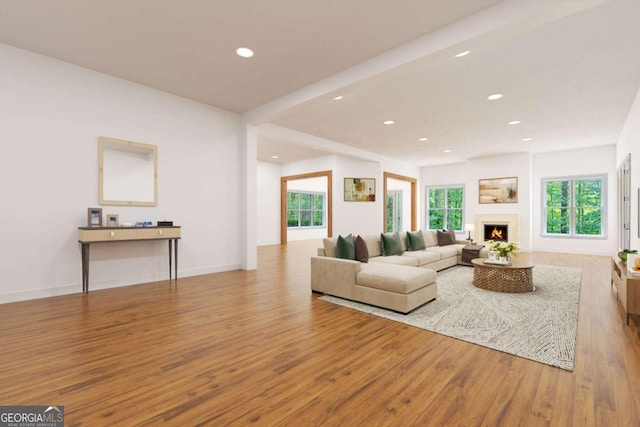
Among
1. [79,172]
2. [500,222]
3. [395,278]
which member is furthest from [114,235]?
[500,222]

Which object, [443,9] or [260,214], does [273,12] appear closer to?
[443,9]

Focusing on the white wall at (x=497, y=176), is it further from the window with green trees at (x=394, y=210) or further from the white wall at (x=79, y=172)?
the white wall at (x=79, y=172)

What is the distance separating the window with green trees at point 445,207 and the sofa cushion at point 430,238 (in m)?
4.87

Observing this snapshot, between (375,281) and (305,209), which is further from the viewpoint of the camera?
(305,209)

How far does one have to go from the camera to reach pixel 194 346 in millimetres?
2594

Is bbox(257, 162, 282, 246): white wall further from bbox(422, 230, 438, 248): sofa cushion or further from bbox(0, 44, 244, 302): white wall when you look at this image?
bbox(422, 230, 438, 248): sofa cushion

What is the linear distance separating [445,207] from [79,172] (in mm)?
11241

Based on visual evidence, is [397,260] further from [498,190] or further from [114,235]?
[498,190]

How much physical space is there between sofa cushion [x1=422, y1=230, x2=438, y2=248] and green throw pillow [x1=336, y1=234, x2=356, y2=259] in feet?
8.70

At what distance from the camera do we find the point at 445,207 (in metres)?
11.8

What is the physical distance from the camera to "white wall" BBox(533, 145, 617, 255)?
8258mm

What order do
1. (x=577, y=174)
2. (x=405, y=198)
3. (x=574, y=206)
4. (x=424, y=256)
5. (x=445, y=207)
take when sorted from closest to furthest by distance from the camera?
(x=424, y=256), (x=577, y=174), (x=574, y=206), (x=445, y=207), (x=405, y=198)

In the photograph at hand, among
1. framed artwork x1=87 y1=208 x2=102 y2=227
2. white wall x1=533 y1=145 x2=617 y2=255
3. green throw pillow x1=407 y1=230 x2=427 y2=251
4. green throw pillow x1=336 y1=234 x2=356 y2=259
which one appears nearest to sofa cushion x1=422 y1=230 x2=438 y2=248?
green throw pillow x1=407 y1=230 x2=427 y2=251

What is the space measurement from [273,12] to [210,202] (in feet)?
12.0
